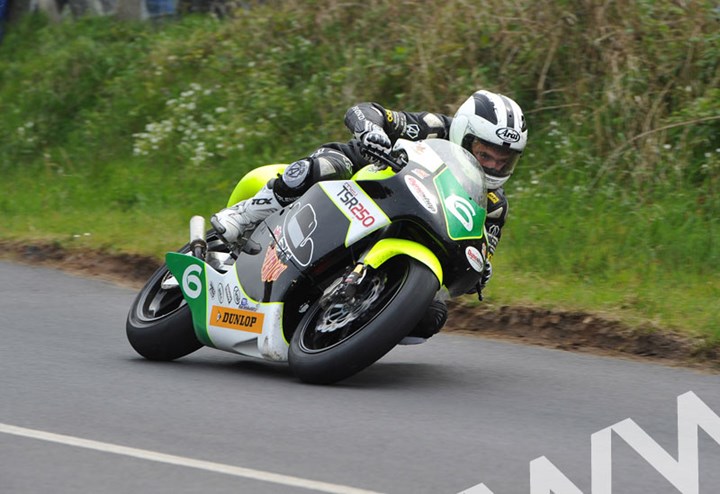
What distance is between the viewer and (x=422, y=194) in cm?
590

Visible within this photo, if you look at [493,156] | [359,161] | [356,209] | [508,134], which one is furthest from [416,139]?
[356,209]

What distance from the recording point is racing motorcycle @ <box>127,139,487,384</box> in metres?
5.73

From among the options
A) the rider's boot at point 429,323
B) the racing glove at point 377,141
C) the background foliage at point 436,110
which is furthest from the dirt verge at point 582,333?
the racing glove at point 377,141

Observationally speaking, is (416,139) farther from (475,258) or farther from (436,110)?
(436,110)

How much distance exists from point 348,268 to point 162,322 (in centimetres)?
125

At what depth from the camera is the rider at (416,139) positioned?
615cm

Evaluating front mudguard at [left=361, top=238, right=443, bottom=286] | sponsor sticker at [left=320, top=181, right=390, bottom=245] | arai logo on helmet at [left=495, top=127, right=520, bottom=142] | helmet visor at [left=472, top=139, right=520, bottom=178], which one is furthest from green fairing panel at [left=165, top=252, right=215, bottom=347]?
arai logo on helmet at [left=495, top=127, right=520, bottom=142]

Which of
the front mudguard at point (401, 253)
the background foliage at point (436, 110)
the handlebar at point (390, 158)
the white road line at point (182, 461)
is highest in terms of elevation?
the handlebar at point (390, 158)

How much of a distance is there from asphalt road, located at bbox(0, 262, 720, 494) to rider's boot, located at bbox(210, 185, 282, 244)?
746mm

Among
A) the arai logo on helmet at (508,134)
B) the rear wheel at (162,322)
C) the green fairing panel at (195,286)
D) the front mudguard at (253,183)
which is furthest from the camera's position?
the front mudguard at (253,183)

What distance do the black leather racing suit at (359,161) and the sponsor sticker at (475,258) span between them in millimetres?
427

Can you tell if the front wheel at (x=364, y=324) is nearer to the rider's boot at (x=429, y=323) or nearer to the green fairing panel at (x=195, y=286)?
the rider's boot at (x=429, y=323)

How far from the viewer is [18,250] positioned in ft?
35.3

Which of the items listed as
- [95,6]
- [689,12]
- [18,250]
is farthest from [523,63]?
[95,6]
